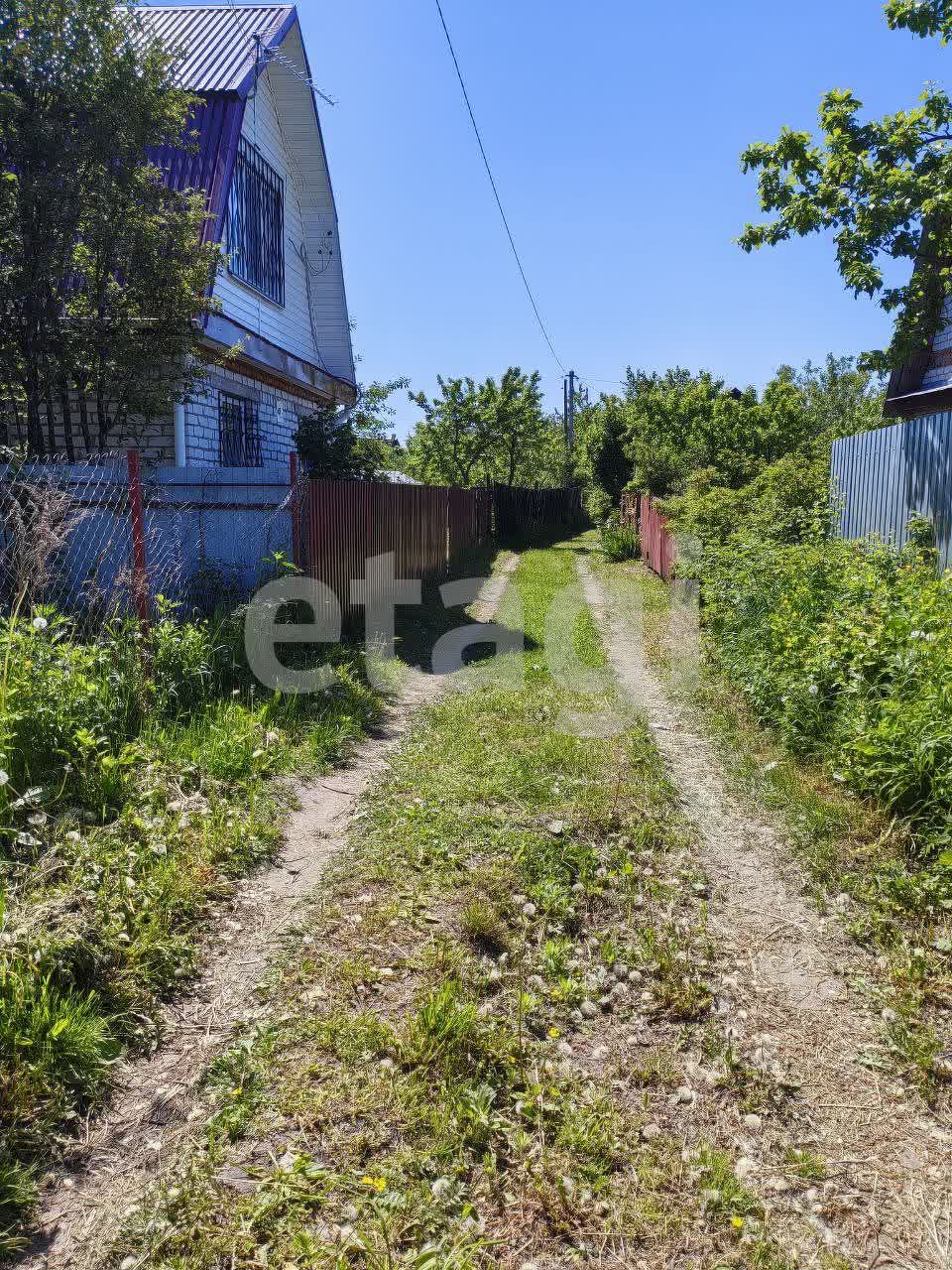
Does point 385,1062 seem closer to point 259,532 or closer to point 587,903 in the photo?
point 587,903

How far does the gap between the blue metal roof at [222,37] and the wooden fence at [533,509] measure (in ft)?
47.3

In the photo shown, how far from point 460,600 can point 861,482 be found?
6.38m

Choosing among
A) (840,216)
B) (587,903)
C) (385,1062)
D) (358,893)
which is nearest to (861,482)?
(840,216)

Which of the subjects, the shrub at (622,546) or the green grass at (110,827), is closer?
the green grass at (110,827)

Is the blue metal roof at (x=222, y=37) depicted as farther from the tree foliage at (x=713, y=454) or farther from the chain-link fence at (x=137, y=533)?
the tree foliage at (x=713, y=454)

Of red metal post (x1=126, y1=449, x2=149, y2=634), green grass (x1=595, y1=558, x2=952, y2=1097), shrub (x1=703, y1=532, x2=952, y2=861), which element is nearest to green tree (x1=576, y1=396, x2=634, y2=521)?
shrub (x1=703, y1=532, x2=952, y2=861)

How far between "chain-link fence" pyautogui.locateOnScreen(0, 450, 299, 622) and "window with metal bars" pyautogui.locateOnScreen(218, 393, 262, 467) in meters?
2.21

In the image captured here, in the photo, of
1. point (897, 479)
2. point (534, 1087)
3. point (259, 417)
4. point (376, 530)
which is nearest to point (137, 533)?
point (534, 1087)

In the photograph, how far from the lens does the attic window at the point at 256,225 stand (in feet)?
35.8

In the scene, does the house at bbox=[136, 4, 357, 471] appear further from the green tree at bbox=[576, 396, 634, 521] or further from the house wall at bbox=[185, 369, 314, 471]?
the green tree at bbox=[576, 396, 634, 521]

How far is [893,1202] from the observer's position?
236 cm

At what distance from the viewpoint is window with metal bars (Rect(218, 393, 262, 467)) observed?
36.3ft

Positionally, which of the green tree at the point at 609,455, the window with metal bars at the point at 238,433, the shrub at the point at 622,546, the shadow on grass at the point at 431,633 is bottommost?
the shadow on grass at the point at 431,633

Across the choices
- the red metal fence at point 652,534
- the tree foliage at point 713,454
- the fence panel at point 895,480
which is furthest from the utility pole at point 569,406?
the fence panel at point 895,480
